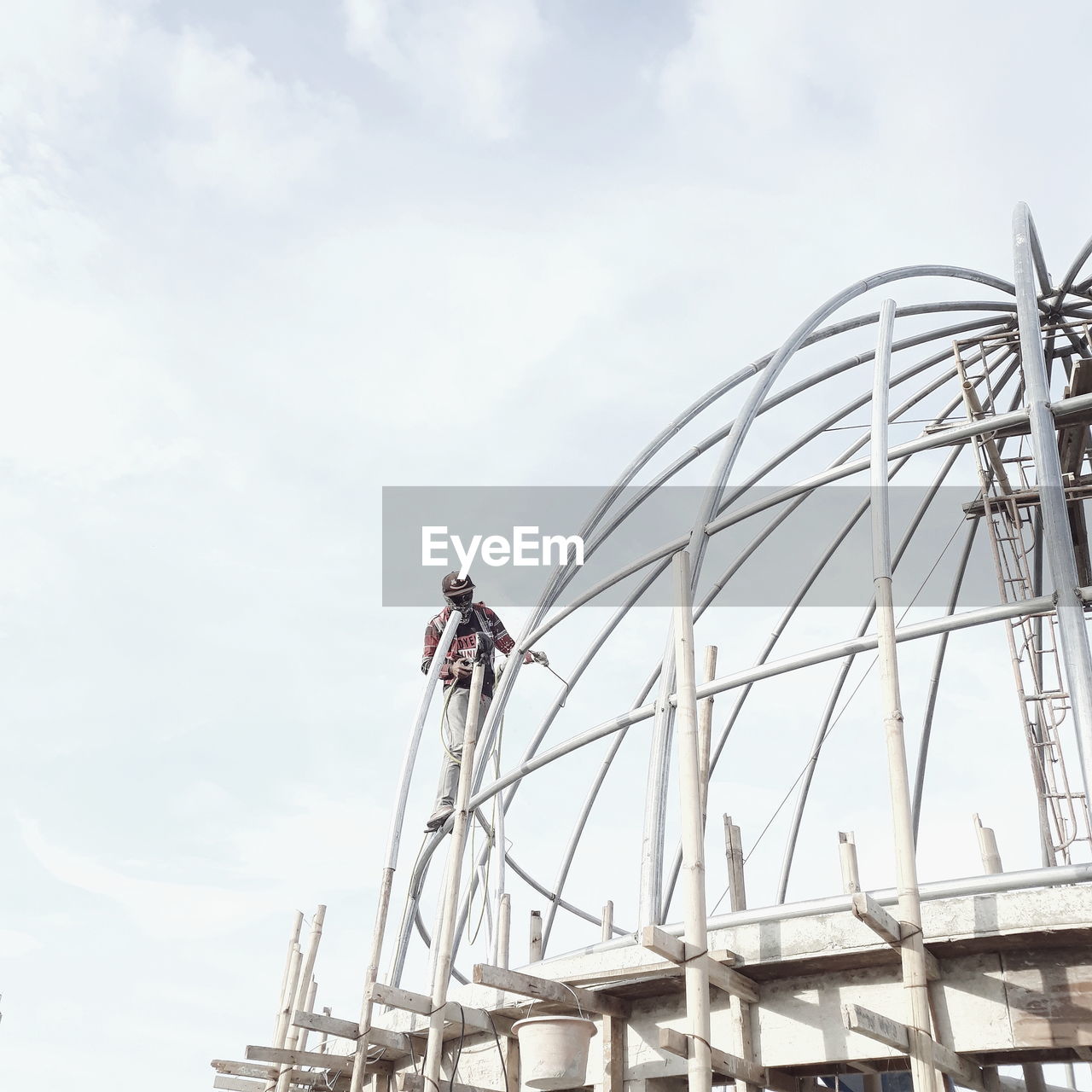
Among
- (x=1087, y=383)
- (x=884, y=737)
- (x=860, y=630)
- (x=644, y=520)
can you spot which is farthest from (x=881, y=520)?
(x=860, y=630)

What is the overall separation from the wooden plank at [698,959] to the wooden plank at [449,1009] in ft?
8.12

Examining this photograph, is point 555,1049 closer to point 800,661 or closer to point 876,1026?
point 876,1026

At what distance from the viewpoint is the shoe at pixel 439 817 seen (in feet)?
44.2

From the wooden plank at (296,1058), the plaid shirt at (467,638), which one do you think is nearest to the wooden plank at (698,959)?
the wooden plank at (296,1058)

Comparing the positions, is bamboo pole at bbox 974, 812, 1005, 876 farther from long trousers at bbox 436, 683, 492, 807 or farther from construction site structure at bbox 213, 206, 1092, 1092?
long trousers at bbox 436, 683, 492, 807

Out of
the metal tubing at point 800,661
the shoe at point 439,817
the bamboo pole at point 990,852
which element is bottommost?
the bamboo pole at point 990,852

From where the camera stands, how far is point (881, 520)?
9664 mm

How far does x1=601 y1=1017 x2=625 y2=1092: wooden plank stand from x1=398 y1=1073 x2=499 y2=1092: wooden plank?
145 cm

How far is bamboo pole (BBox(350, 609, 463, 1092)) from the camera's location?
11.1m

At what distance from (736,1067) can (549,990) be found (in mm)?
1548

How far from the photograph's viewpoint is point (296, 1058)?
11.9m

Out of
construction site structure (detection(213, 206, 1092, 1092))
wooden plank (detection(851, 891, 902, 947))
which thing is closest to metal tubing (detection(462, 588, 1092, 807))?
construction site structure (detection(213, 206, 1092, 1092))

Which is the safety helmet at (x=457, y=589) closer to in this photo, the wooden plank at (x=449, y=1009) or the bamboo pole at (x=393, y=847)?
the bamboo pole at (x=393, y=847)

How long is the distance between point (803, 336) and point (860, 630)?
6471 millimetres
